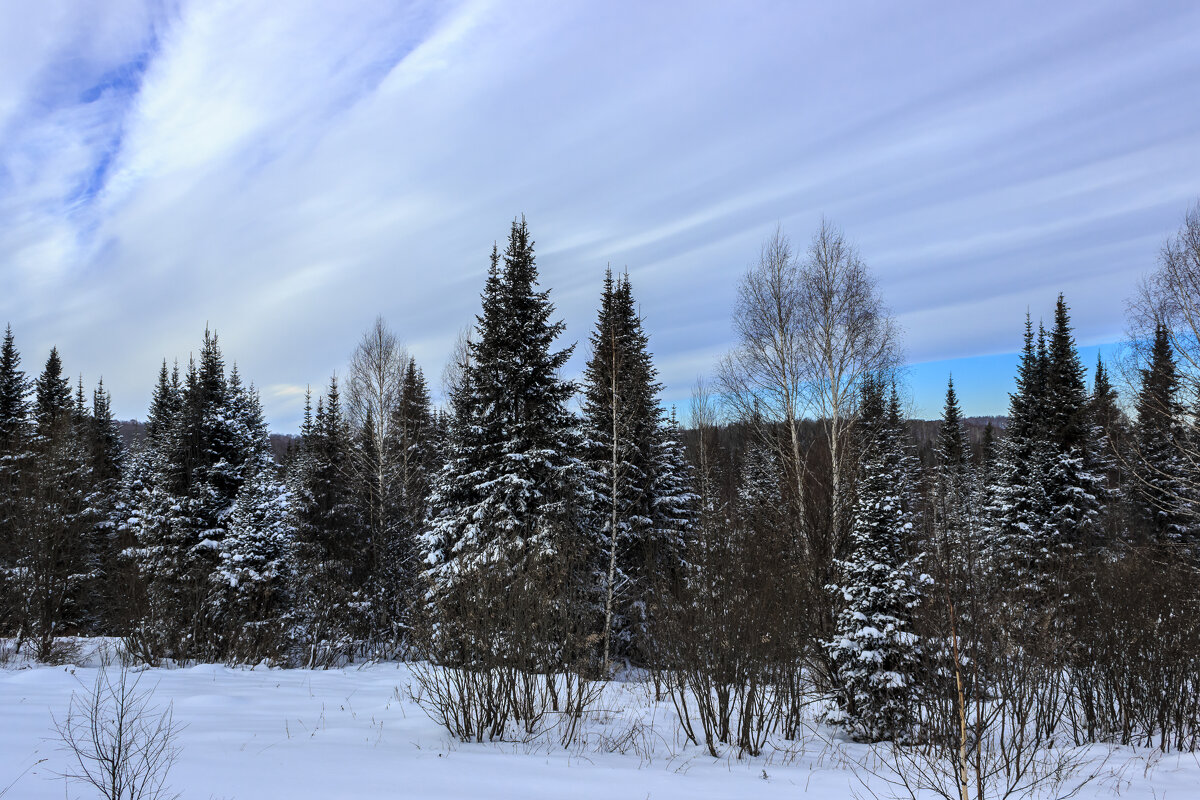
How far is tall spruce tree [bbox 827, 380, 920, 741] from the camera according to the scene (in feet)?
34.3

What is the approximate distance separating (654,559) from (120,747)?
13123 mm

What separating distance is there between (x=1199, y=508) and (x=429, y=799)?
25.8m

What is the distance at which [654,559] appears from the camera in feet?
53.8

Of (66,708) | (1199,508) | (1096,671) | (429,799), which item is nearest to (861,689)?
(1096,671)

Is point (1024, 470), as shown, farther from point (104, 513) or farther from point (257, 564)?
point (104, 513)

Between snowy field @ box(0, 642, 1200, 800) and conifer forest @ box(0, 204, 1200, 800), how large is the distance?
0.35 m

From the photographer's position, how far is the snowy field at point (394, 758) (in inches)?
227

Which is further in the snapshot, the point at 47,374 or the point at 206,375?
the point at 47,374

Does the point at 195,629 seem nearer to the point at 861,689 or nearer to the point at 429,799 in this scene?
the point at 429,799

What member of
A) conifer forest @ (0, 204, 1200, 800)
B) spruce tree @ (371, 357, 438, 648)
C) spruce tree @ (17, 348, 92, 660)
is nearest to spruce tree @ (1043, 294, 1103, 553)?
conifer forest @ (0, 204, 1200, 800)

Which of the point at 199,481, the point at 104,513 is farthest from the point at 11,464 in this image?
the point at 199,481

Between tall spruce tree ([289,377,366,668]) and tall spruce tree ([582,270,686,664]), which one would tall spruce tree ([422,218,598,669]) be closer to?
tall spruce tree ([582,270,686,664])

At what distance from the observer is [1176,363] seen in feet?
47.1

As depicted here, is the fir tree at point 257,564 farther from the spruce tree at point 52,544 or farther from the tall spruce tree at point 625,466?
the tall spruce tree at point 625,466
